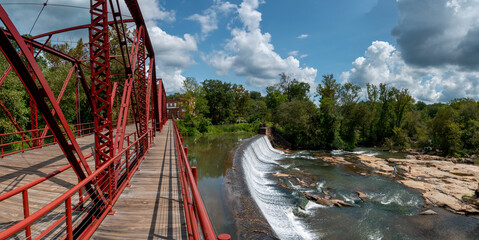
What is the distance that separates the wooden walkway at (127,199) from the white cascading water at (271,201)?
526cm

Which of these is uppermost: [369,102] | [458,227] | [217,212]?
[369,102]

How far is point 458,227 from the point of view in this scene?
34.9 feet

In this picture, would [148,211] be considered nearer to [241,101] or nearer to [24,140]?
[24,140]

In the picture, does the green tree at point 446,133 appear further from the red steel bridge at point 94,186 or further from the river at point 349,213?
the red steel bridge at point 94,186

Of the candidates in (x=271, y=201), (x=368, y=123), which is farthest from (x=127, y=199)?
(x=368, y=123)

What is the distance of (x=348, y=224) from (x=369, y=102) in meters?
37.0

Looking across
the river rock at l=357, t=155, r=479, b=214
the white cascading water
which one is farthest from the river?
the river rock at l=357, t=155, r=479, b=214

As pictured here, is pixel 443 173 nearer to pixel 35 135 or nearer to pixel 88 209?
pixel 88 209

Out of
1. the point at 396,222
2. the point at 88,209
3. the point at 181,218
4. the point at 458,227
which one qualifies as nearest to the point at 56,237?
the point at 88,209

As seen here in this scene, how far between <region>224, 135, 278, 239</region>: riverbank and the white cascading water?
0.49 m

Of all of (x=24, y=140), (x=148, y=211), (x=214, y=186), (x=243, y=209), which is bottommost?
(x=214, y=186)

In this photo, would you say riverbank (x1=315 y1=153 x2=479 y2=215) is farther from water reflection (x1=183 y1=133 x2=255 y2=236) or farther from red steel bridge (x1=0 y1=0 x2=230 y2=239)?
red steel bridge (x1=0 y1=0 x2=230 y2=239)

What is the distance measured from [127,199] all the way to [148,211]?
914 mm

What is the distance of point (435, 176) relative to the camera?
1817 cm
